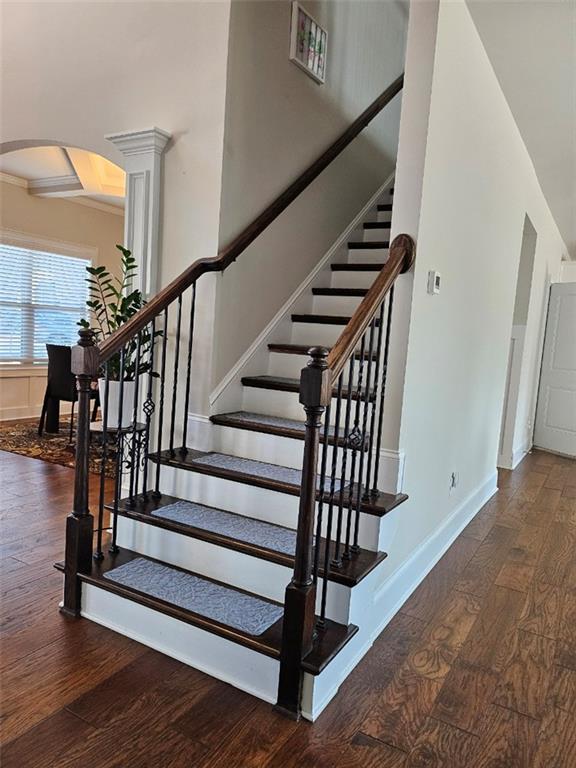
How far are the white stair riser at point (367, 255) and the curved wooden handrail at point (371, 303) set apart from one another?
1534mm

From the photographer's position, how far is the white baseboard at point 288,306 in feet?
9.00

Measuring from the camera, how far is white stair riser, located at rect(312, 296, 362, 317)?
130 inches

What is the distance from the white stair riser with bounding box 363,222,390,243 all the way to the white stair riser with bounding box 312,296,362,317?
78cm

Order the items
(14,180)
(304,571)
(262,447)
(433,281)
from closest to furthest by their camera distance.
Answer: (304,571), (433,281), (262,447), (14,180)

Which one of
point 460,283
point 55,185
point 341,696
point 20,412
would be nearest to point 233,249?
point 460,283

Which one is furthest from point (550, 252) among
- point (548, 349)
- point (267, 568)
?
point (267, 568)

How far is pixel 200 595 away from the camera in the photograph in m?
1.96

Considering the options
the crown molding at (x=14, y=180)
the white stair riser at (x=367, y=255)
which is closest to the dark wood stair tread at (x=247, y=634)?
the white stair riser at (x=367, y=255)

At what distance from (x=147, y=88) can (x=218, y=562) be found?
7.72 feet

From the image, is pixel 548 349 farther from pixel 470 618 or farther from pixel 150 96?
pixel 150 96

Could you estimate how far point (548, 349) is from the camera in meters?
5.98

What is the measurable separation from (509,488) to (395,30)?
383 centimetres

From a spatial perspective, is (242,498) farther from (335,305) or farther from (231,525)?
(335,305)

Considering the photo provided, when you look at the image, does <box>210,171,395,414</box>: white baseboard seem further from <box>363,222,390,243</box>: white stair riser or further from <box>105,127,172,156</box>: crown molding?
<box>105,127,172,156</box>: crown molding
